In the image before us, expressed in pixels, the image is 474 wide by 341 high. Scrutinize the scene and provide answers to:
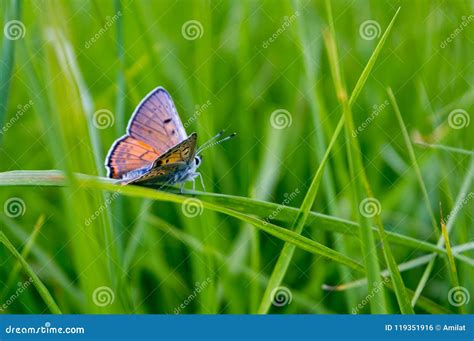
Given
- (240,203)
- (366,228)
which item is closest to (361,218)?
(366,228)

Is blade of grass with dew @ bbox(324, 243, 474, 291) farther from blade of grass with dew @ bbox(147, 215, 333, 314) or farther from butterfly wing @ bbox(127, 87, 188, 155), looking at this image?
butterfly wing @ bbox(127, 87, 188, 155)

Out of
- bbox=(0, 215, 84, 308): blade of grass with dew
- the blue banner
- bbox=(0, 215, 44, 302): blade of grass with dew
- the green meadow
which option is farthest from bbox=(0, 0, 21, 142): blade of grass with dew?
the blue banner

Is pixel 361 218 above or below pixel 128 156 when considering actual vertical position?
below

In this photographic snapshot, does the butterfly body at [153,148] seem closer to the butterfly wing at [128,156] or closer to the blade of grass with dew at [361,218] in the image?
the butterfly wing at [128,156]

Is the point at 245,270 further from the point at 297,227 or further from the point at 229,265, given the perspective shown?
the point at 297,227

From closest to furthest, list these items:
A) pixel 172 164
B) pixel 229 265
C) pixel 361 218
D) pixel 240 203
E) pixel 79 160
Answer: pixel 79 160 → pixel 361 218 → pixel 240 203 → pixel 172 164 → pixel 229 265

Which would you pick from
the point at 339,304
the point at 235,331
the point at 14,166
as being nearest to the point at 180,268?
the point at 235,331

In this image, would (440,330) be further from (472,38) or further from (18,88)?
(18,88)
